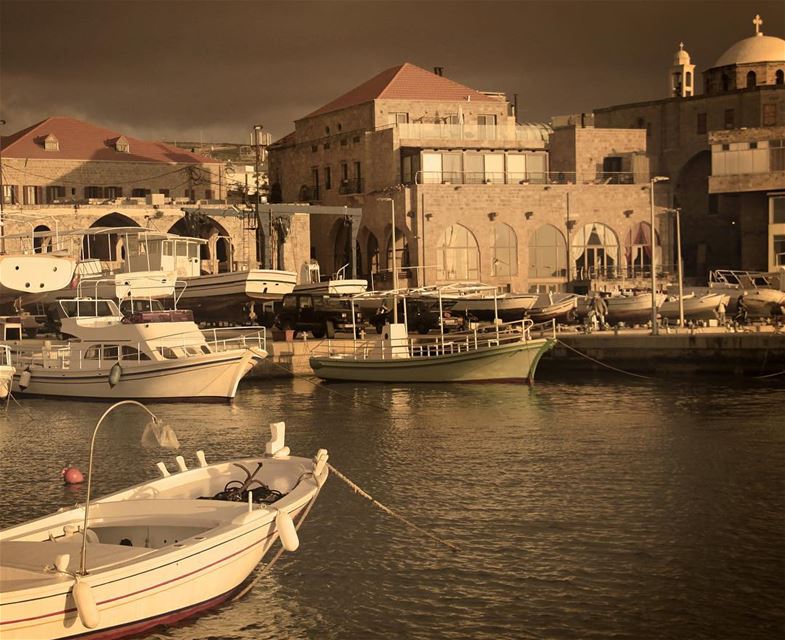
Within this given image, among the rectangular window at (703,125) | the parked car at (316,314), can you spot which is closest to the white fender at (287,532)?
the parked car at (316,314)

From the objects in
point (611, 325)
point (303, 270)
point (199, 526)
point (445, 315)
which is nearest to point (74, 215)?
point (303, 270)

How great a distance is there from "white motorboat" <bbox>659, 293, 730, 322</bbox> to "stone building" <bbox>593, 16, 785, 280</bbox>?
13.2 meters

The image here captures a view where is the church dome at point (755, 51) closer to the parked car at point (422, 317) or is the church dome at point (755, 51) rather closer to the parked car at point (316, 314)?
the parked car at point (422, 317)

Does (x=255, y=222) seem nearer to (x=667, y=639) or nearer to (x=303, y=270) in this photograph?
(x=303, y=270)

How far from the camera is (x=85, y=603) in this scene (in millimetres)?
12297

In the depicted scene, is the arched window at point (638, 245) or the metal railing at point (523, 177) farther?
the arched window at point (638, 245)

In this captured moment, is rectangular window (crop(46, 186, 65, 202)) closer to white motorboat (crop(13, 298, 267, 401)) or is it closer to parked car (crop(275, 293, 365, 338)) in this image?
parked car (crop(275, 293, 365, 338))

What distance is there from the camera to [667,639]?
46.2ft

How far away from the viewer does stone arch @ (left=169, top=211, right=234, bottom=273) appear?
6053cm

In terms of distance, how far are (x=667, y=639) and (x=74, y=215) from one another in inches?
1953

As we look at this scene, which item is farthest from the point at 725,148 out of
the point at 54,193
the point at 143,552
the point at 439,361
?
the point at 143,552

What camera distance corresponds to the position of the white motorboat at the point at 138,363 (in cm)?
3534

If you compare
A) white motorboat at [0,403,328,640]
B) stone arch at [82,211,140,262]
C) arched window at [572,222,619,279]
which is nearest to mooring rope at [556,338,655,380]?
arched window at [572,222,619,279]

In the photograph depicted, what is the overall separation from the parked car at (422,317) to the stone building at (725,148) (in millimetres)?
21144
